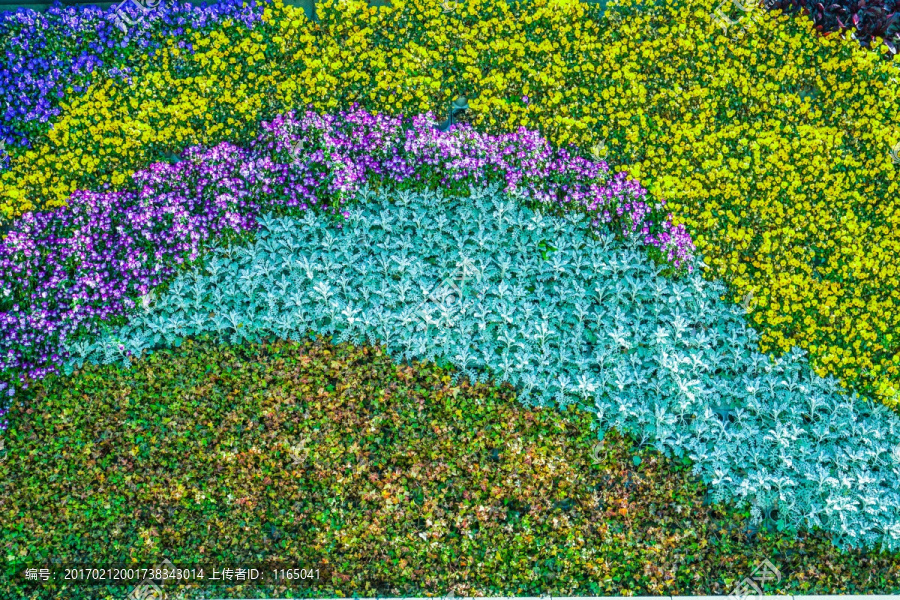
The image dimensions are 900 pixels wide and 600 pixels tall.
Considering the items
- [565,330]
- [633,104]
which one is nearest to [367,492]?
[565,330]

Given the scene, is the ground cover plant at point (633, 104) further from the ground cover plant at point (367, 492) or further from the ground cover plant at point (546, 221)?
the ground cover plant at point (367, 492)

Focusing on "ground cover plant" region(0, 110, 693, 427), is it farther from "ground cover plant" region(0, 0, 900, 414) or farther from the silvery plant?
"ground cover plant" region(0, 0, 900, 414)

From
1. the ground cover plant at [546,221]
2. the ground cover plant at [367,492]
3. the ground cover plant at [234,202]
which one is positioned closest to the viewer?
the ground cover plant at [367,492]

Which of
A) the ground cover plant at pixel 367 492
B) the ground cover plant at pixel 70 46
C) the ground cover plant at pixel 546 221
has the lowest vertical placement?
the ground cover plant at pixel 367 492

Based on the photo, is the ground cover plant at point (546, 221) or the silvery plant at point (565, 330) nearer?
the silvery plant at point (565, 330)

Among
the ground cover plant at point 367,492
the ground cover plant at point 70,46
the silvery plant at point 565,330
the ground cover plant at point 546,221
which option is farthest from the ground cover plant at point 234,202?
→ the ground cover plant at point 70,46

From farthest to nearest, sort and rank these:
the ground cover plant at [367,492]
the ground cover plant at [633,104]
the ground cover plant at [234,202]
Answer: the ground cover plant at [633,104] < the ground cover plant at [234,202] < the ground cover plant at [367,492]

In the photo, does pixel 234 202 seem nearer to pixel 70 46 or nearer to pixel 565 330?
pixel 70 46
